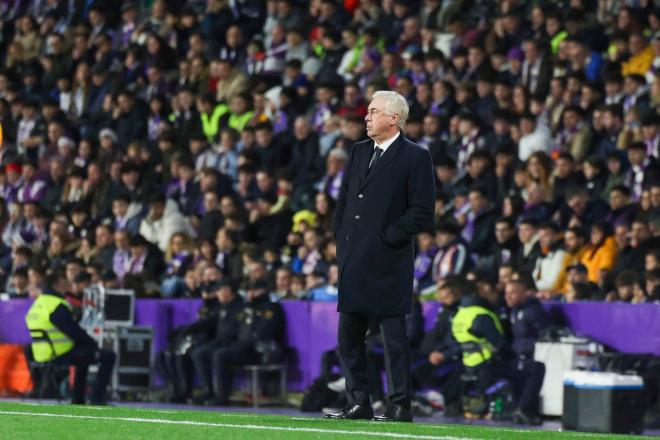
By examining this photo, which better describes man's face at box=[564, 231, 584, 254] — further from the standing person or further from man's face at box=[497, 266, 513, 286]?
the standing person

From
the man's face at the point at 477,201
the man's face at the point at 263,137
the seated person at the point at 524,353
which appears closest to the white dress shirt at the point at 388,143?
the seated person at the point at 524,353

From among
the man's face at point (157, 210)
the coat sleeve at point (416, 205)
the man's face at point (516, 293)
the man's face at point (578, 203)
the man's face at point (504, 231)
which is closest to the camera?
the coat sleeve at point (416, 205)

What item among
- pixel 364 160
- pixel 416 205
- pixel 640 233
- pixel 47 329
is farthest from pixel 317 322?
pixel 416 205

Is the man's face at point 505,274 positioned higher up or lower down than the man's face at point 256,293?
higher up

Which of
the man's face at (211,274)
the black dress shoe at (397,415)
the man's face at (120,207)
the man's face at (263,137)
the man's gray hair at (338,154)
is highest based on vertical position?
the man's face at (263,137)

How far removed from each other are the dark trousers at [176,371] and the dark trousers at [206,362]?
287mm

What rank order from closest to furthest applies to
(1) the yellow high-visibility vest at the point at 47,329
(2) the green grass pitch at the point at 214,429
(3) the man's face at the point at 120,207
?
(2) the green grass pitch at the point at 214,429
(1) the yellow high-visibility vest at the point at 47,329
(3) the man's face at the point at 120,207

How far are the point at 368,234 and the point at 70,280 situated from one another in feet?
34.6

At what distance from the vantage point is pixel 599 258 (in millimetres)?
16406

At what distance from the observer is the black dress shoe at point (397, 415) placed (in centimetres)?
986

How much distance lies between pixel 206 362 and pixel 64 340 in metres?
2.36

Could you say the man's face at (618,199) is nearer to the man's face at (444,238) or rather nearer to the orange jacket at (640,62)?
the man's face at (444,238)

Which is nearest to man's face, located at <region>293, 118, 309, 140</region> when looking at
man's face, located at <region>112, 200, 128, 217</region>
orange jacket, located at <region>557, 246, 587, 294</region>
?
man's face, located at <region>112, 200, 128, 217</region>

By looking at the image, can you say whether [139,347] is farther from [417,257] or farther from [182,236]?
[417,257]
